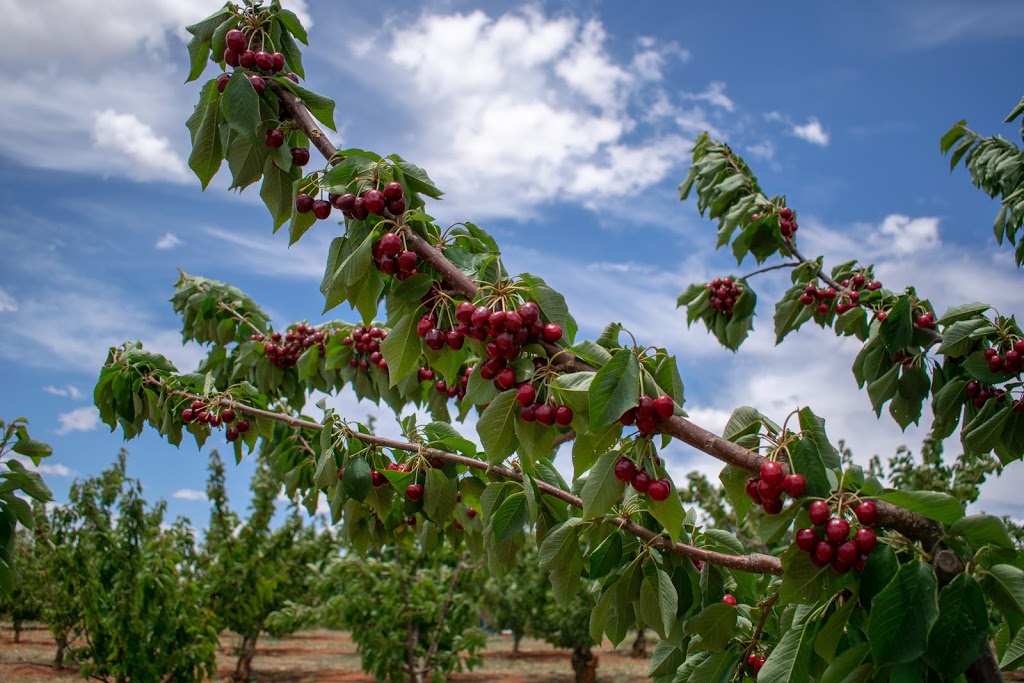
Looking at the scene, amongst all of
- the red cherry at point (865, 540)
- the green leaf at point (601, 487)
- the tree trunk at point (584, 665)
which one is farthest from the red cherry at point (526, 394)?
the tree trunk at point (584, 665)

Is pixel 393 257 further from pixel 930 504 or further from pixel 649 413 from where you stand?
pixel 930 504

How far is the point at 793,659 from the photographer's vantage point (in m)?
1.77

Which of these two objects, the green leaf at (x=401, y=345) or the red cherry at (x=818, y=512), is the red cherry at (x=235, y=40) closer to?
the green leaf at (x=401, y=345)

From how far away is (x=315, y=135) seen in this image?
2539 mm

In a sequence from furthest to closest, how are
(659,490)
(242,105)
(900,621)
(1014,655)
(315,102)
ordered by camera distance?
(315,102), (242,105), (1014,655), (659,490), (900,621)

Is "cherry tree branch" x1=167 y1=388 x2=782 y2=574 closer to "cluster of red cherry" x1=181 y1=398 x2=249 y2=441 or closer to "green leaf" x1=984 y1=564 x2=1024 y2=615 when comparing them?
"cluster of red cherry" x1=181 y1=398 x2=249 y2=441

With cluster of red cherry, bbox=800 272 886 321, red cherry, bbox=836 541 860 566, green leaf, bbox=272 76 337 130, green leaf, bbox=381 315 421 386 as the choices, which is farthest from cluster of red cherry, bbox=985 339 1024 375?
green leaf, bbox=272 76 337 130

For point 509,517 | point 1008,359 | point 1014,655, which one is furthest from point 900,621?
point 1008,359

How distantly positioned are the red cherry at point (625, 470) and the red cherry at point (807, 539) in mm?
393

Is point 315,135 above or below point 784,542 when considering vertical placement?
above

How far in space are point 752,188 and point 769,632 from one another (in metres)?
3.72

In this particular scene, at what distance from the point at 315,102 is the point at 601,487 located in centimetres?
175

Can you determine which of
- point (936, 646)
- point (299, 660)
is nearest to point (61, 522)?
point (936, 646)

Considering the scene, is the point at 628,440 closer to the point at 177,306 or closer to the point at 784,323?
the point at 784,323
